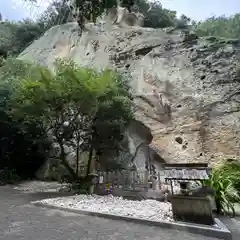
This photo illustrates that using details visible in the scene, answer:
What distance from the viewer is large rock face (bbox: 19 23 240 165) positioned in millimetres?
9891

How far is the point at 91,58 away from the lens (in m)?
15.0

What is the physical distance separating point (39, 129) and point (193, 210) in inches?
244

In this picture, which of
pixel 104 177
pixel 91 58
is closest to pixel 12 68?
pixel 91 58

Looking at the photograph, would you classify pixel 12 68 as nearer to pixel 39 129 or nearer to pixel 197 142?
pixel 39 129

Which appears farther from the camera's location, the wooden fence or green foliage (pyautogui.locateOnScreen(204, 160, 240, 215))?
the wooden fence

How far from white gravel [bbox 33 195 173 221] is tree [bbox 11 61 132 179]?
2.31 meters

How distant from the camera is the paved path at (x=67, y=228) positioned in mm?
3947

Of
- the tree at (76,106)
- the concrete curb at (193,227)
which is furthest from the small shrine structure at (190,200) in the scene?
the tree at (76,106)

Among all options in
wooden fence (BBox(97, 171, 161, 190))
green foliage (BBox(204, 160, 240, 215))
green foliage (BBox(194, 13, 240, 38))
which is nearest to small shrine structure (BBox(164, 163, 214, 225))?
green foliage (BBox(204, 160, 240, 215))

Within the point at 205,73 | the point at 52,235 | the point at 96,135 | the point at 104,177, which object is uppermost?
the point at 205,73

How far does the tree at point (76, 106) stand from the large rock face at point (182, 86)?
249 cm

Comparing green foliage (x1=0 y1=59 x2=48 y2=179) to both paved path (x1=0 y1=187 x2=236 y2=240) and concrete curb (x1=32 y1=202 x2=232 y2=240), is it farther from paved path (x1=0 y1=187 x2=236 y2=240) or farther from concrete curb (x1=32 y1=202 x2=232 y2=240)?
concrete curb (x1=32 y1=202 x2=232 y2=240)

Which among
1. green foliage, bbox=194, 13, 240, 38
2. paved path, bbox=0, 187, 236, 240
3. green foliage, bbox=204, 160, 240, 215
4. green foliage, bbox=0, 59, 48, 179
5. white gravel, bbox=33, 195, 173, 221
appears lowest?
paved path, bbox=0, 187, 236, 240

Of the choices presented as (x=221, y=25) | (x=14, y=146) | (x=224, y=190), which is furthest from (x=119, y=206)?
(x=221, y=25)
